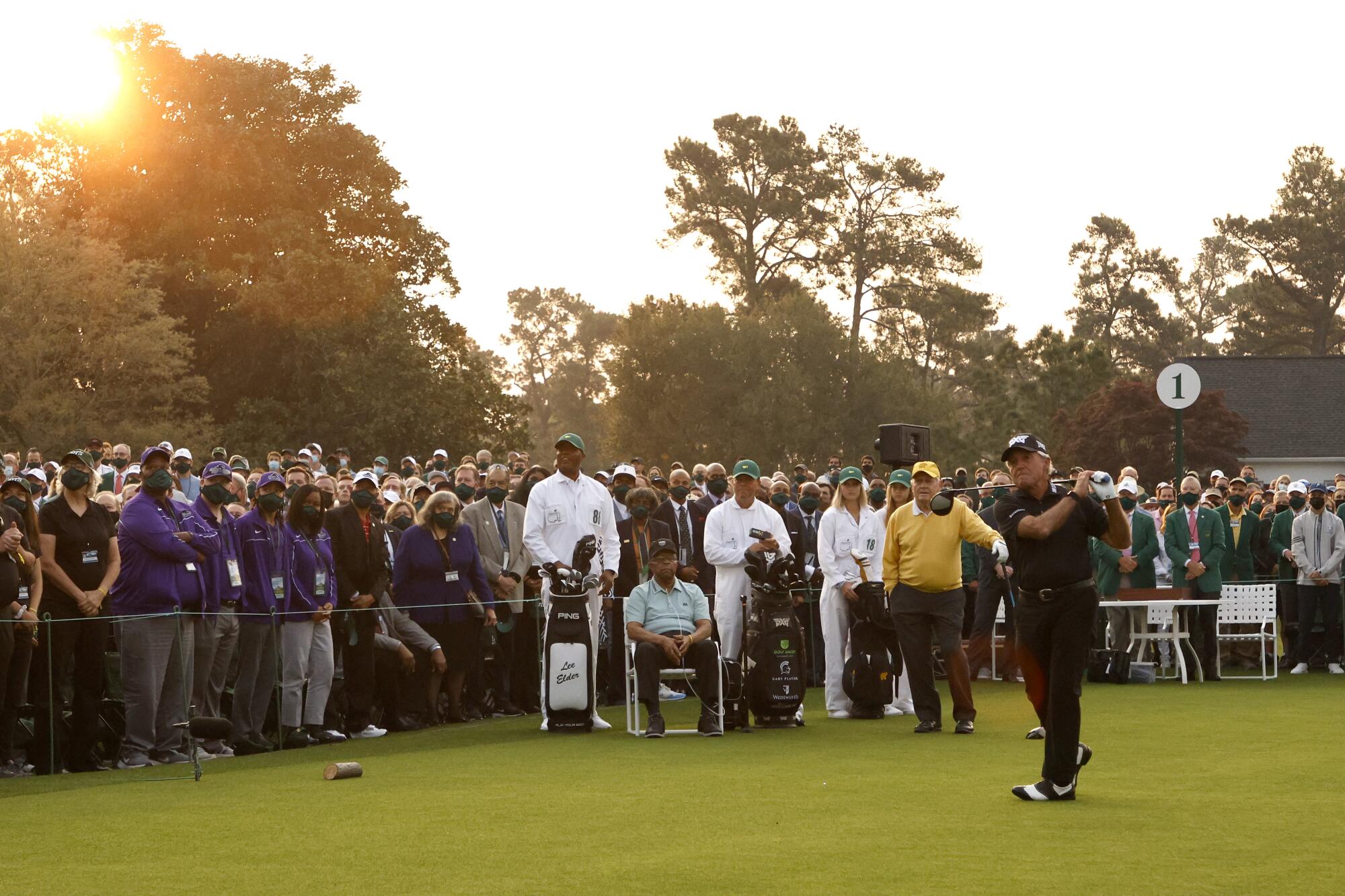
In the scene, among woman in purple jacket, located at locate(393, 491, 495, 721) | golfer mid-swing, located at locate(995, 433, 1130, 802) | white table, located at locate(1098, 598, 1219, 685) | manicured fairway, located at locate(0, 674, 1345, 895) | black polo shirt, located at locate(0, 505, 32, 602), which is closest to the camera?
manicured fairway, located at locate(0, 674, 1345, 895)

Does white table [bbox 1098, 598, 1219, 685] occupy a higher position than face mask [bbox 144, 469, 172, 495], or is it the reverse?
face mask [bbox 144, 469, 172, 495]

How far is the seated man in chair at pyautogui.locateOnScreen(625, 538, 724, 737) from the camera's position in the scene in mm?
13328

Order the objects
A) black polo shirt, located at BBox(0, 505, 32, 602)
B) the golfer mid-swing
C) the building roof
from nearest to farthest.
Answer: the golfer mid-swing < black polo shirt, located at BBox(0, 505, 32, 602) < the building roof

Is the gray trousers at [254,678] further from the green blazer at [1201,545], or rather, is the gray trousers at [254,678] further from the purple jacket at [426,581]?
the green blazer at [1201,545]

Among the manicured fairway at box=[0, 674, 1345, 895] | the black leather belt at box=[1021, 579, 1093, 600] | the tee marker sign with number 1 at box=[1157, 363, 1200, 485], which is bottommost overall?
the manicured fairway at box=[0, 674, 1345, 895]

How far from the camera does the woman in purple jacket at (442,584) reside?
14.6m

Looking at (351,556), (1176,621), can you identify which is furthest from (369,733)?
(1176,621)

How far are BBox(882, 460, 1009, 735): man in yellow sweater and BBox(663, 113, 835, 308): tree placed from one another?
151ft

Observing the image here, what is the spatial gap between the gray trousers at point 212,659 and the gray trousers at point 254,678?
0.11 metres

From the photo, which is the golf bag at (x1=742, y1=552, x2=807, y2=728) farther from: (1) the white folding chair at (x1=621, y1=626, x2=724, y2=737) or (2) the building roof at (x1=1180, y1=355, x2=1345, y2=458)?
(2) the building roof at (x1=1180, y1=355, x2=1345, y2=458)

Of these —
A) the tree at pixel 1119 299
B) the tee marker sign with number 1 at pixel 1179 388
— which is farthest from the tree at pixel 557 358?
the tee marker sign with number 1 at pixel 1179 388

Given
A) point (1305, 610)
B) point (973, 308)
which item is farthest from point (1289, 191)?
point (1305, 610)

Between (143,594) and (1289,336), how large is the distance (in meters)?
70.5

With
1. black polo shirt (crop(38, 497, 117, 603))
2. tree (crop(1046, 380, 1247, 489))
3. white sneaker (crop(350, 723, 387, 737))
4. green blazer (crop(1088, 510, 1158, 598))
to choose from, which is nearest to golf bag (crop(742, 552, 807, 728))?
white sneaker (crop(350, 723, 387, 737))
